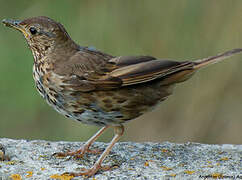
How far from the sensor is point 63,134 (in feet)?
26.7

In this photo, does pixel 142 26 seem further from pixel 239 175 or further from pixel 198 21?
pixel 239 175

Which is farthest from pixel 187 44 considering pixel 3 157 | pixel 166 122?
pixel 3 157

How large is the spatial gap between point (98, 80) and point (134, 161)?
2.92 ft

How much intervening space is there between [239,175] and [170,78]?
4.00 feet

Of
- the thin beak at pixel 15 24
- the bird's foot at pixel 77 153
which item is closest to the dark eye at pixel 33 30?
the thin beak at pixel 15 24

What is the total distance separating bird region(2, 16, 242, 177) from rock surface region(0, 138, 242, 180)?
7.9 inches

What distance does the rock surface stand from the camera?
5.86m

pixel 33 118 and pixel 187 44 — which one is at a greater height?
pixel 187 44

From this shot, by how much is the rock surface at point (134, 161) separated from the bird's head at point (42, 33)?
104cm

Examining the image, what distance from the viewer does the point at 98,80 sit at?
20.6 feet

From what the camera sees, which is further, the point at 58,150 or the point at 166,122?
the point at 166,122

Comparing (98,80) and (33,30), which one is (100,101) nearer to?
(98,80)

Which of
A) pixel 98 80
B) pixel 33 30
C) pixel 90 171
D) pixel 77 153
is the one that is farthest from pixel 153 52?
pixel 90 171

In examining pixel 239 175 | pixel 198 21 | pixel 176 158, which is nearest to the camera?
pixel 239 175
